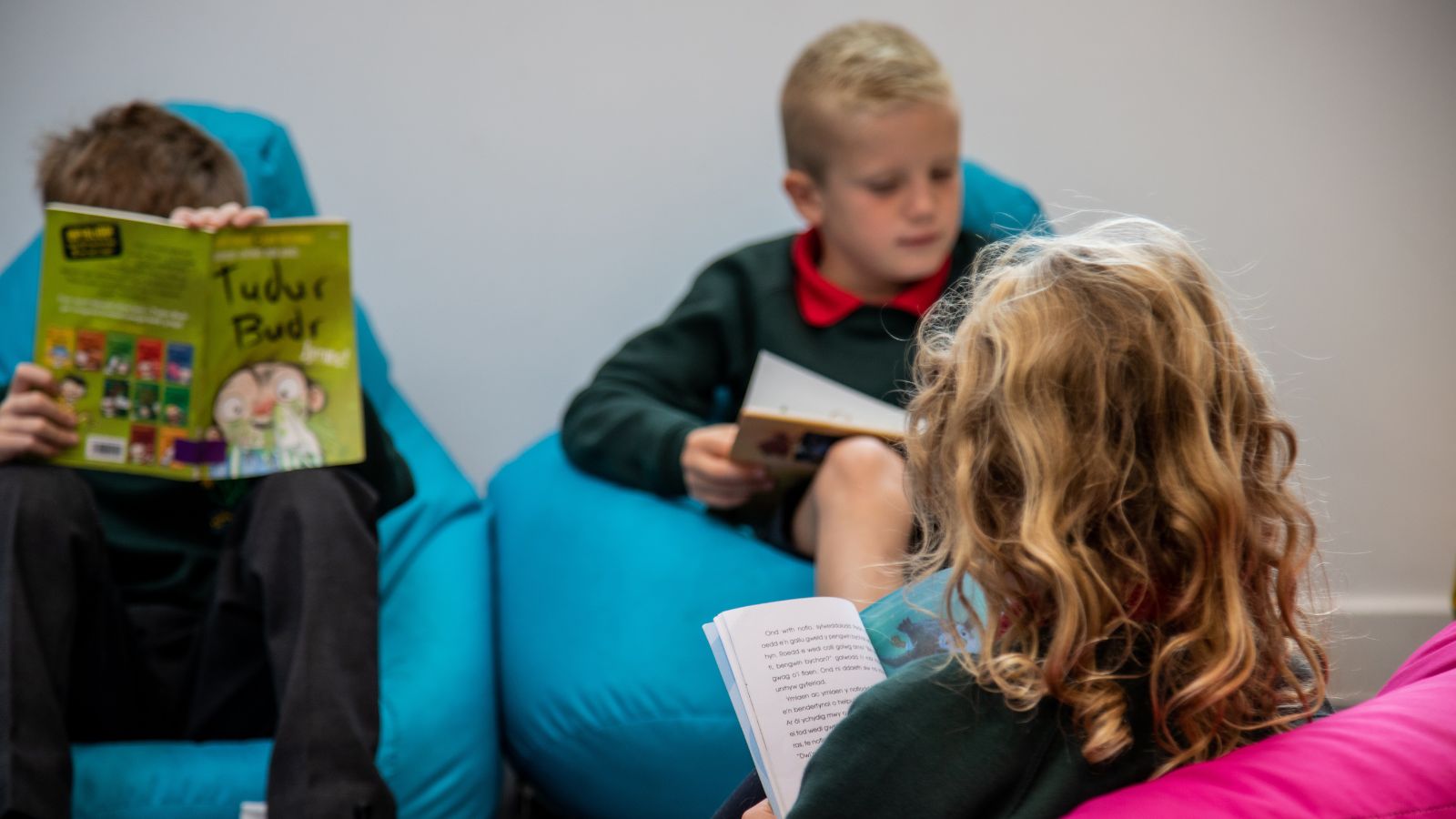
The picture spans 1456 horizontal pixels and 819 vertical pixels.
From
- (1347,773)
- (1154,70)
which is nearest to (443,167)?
(1154,70)

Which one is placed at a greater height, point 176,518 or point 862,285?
point 862,285

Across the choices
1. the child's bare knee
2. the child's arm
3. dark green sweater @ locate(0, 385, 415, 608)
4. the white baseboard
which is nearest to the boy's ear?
the child's arm

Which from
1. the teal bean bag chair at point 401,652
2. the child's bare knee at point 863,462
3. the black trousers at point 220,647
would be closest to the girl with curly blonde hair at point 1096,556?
the child's bare knee at point 863,462

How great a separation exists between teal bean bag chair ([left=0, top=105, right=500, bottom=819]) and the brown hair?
0.25 m

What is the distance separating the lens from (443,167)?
6.75 ft

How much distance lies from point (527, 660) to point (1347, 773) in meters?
0.95

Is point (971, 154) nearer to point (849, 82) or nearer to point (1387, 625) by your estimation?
point (849, 82)

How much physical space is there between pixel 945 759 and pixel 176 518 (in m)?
1.04

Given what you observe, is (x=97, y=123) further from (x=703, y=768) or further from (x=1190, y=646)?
(x=1190, y=646)

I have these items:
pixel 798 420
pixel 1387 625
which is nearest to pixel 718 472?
pixel 798 420

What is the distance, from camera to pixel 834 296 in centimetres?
169

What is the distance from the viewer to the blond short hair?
160cm

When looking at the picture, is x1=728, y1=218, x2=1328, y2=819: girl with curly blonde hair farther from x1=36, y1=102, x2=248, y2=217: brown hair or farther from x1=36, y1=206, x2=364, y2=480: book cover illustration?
x1=36, y1=102, x2=248, y2=217: brown hair

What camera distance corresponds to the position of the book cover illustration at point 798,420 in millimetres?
1302
